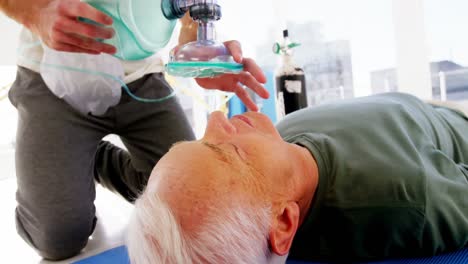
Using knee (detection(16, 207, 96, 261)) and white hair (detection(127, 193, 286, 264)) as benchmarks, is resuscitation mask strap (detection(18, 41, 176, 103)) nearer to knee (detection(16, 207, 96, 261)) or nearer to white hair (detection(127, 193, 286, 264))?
knee (detection(16, 207, 96, 261))

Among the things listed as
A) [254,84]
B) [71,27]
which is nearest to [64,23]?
[71,27]

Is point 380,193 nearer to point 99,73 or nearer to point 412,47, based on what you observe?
point 99,73

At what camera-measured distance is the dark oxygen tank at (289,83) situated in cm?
176

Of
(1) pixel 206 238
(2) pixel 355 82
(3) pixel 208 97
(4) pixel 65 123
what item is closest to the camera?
(1) pixel 206 238

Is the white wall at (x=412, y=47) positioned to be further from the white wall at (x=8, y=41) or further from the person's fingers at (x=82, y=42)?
the white wall at (x=8, y=41)

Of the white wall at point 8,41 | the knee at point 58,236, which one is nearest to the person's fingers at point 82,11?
the knee at point 58,236

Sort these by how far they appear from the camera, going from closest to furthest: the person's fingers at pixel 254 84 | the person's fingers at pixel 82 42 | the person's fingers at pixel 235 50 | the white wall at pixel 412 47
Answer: the person's fingers at pixel 82 42 < the person's fingers at pixel 235 50 < the person's fingers at pixel 254 84 < the white wall at pixel 412 47

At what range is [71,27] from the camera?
2.27 ft

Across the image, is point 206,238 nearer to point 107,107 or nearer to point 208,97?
point 107,107

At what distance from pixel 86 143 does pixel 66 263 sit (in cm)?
35

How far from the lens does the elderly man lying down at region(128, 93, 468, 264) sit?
0.61 m

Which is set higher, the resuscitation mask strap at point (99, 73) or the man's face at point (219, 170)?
the resuscitation mask strap at point (99, 73)

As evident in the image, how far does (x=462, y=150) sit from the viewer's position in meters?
1.00

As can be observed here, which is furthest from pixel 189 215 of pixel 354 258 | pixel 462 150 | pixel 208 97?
pixel 208 97
